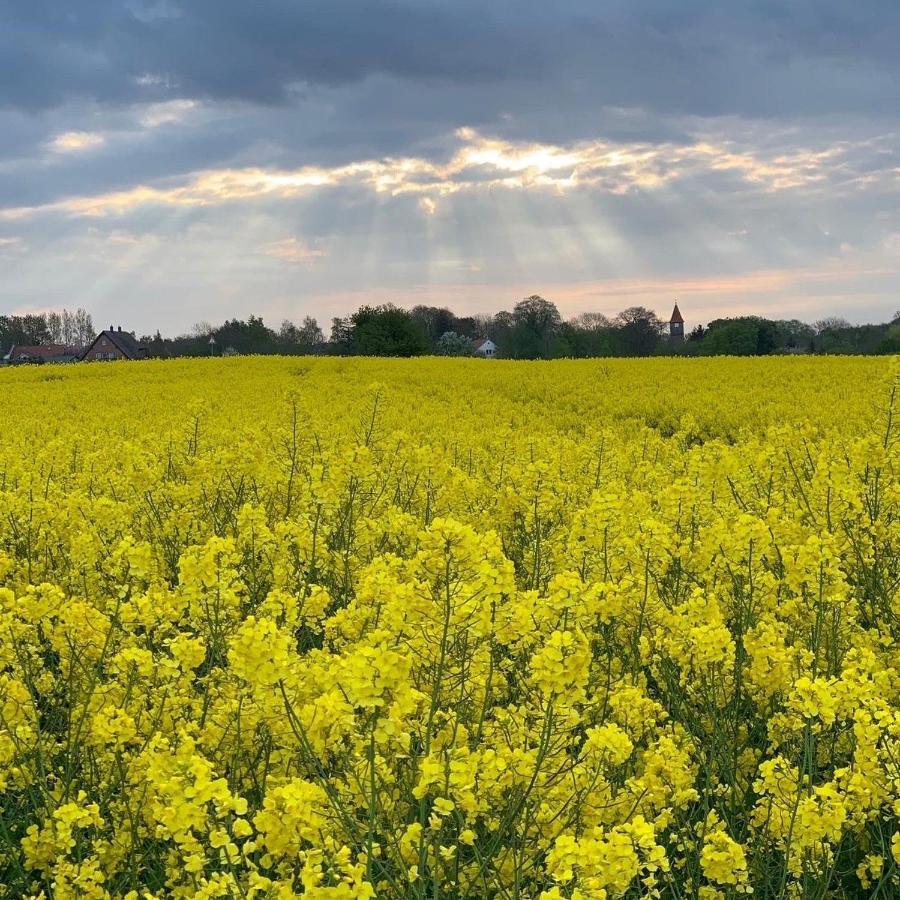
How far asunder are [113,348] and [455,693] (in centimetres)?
9950

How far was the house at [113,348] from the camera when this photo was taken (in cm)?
9319

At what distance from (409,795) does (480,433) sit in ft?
36.5

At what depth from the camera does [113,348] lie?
93875 mm

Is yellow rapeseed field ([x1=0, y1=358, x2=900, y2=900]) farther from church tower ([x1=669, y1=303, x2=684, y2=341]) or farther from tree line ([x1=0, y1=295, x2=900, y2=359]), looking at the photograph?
church tower ([x1=669, y1=303, x2=684, y2=341])

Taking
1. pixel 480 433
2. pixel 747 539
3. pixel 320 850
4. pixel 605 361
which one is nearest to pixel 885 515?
pixel 747 539

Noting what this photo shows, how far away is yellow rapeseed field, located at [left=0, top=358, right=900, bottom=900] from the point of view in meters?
2.29

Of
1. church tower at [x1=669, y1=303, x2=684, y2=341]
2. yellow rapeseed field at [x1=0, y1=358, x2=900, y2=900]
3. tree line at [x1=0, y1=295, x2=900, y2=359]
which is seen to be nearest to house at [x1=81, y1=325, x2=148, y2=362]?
tree line at [x1=0, y1=295, x2=900, y2=359]

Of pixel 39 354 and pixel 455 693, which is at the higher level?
pixel 39 354

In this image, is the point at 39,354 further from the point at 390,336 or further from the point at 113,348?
the point at 390,336

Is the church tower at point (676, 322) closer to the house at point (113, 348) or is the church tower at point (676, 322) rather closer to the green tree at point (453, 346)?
the green tree at point (453, 346)

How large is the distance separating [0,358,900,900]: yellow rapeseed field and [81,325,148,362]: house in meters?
93.3

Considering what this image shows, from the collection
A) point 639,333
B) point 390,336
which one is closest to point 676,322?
point 639,333

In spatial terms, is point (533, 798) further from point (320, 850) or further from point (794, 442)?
point (794, 442)

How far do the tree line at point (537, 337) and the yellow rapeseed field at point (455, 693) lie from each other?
48.9 metres
